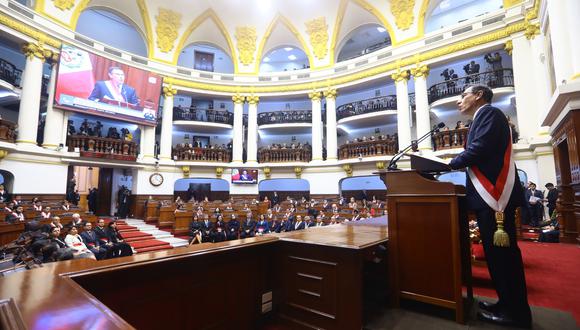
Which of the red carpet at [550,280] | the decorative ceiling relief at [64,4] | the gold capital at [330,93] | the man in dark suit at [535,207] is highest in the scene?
the decorative ceiling relief at [64,4]

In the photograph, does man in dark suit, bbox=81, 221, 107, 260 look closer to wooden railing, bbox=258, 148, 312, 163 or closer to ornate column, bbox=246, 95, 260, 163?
ornate column, bbox=246, 95, 260, 163

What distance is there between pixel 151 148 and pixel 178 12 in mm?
6992

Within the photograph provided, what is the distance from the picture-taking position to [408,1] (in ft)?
38.0

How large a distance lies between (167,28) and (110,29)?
307 centimetres

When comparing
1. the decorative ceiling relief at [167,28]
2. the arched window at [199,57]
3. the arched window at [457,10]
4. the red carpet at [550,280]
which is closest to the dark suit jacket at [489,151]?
the red carpet at [550,280]

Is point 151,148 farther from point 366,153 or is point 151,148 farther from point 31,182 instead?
point 366,153

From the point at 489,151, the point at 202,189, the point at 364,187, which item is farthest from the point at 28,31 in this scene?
the point at 364,187

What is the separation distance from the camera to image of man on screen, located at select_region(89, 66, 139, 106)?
429 inches

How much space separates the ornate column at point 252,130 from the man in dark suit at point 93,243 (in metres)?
8.72

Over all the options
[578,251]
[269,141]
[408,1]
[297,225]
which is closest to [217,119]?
[269,141]

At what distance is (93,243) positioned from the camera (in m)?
5.96

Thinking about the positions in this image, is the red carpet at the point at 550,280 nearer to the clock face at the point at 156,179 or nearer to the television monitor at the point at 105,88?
the clock face at the point at 156,179

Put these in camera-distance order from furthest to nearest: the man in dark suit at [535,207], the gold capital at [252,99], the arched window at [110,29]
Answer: the gold capital at [252,99] < the arched window at [110,29] < the man in dark suit at [535,207]

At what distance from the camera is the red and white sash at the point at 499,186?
1663 millimetres
